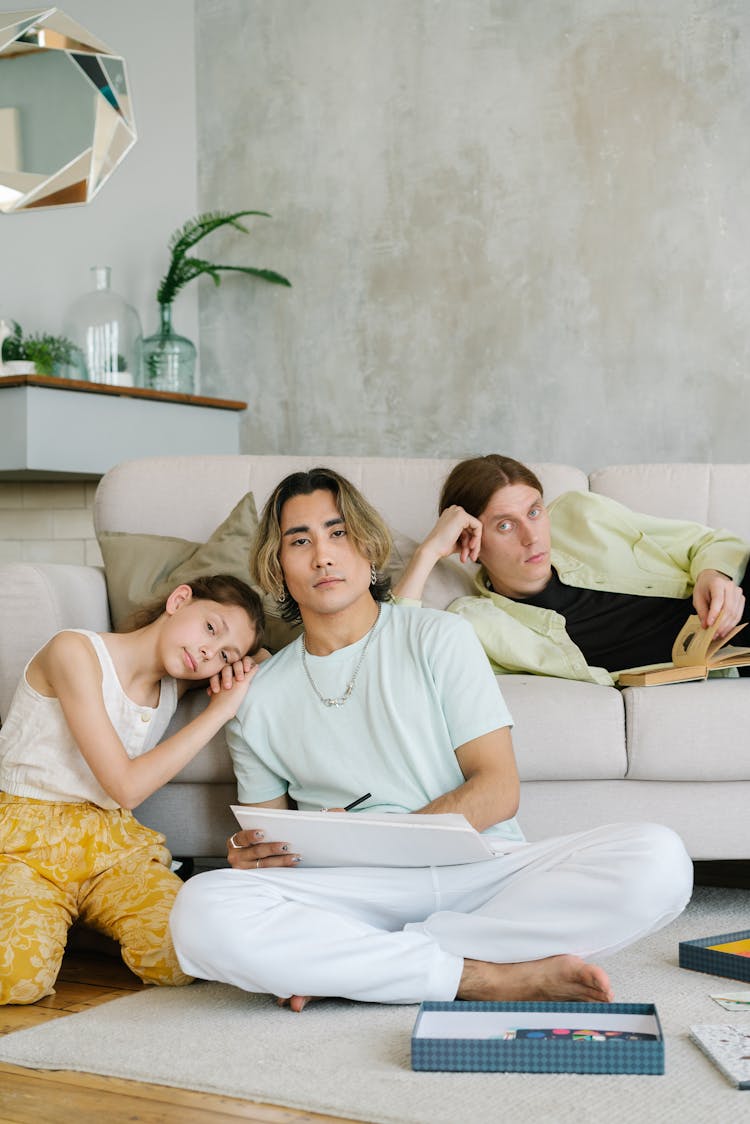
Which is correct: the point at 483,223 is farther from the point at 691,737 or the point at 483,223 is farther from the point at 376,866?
the point at 376,866

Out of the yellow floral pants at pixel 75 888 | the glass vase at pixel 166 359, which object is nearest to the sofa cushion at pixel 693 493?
the yellow floral pants at pixel 75 888

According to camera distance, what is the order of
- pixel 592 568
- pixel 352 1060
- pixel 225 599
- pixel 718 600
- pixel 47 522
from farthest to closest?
pixel 47 522
pixel 592 568
pixel 718 600
pixel 225 599
pixel 352 1060

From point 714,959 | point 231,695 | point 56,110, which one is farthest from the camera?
point 231,695

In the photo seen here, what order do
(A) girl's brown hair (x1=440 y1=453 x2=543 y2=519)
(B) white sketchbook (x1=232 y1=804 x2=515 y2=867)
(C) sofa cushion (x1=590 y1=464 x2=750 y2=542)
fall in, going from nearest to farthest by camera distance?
(B) white sketchbook (x1=232 y1=804 x2=515 y2=867) < (A) girl's brown hair (x1=440 y1=453 x2=543 y2=519) < (C) sofa cushion (x1=590 y1=464 x2=750 y2=542)

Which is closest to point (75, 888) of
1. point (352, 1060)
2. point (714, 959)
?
point (352, 1060)

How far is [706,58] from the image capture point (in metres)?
4.16

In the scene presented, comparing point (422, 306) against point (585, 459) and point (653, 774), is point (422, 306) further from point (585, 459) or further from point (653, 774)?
point (653, 774)

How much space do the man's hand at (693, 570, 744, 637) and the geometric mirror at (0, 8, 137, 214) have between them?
4.60 feet

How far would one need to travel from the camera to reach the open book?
244 centimetres

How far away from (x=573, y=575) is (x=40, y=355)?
8.17ft

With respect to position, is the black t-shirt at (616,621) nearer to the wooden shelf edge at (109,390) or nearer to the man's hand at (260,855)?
the man's hand at (260,855)

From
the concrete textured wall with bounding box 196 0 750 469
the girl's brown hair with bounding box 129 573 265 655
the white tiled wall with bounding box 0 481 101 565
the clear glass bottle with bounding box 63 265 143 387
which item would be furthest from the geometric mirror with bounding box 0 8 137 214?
the white tiled wall with bounding box 0 481 101 565

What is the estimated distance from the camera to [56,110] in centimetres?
190

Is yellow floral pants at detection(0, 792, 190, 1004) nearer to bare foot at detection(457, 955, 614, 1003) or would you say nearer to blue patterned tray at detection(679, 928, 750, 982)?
bare foot at detection(457, 955, 614, 1003)
